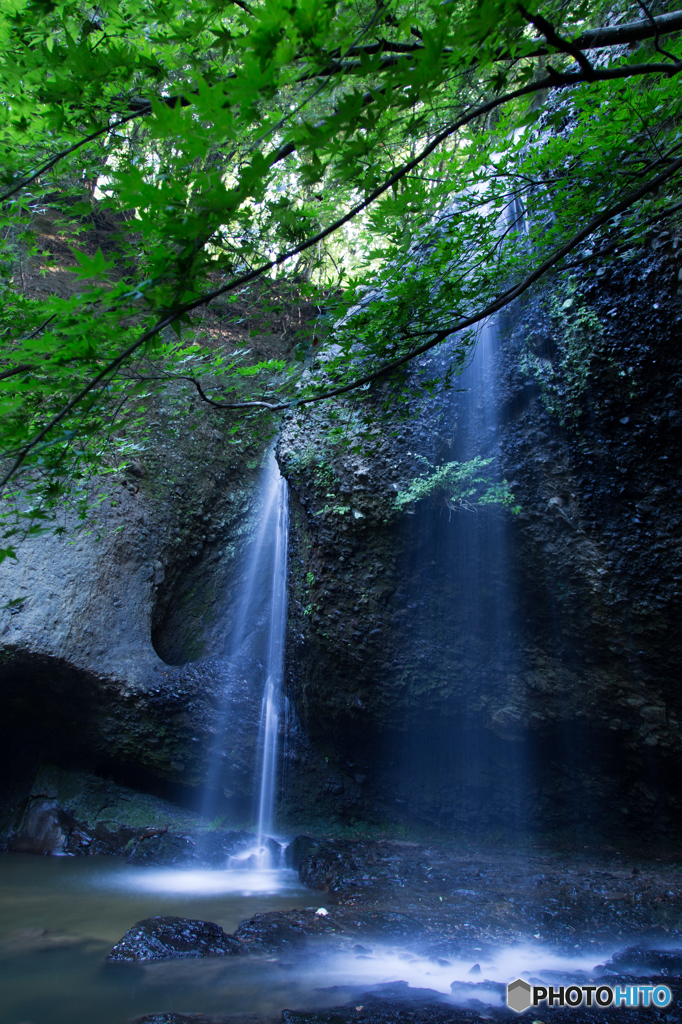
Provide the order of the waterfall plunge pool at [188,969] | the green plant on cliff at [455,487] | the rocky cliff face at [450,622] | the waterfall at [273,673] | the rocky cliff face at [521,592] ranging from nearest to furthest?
the waterfall plunge pool at [188,969] → the rocky cliff face at [521,592] → the rocky cliff face at [450,622] → the green plant on cliff at [455,487] → the waterfall at [273,673]

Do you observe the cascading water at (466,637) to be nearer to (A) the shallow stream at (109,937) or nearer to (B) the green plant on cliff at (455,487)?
(B) the green plant on cliff at (455,487)

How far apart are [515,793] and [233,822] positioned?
396 cm

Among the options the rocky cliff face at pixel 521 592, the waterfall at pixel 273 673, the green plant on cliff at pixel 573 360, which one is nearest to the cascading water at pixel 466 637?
the rocky cliff face at pixel 521 592

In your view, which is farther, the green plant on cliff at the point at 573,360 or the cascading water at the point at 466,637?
the cascading water at the point at 466,637

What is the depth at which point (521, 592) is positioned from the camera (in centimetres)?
597

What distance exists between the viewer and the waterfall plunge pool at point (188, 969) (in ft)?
11.8

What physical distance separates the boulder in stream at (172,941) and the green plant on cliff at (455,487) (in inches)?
173

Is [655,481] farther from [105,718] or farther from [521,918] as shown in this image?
[105,718]

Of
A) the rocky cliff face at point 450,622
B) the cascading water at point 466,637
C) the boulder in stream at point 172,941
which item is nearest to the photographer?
the boulder in stream at point 172,941

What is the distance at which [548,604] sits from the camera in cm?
578

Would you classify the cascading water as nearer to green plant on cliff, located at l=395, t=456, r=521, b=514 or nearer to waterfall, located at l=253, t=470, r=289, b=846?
green plant on cliff, located at l=395, t=456, r=521, b=514

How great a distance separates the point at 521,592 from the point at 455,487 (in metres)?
1.40

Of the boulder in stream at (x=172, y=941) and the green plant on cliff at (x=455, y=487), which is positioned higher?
the green plant on cliff at (x=455, y=487)

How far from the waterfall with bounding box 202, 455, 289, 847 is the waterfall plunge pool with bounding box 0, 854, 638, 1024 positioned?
186 cm
